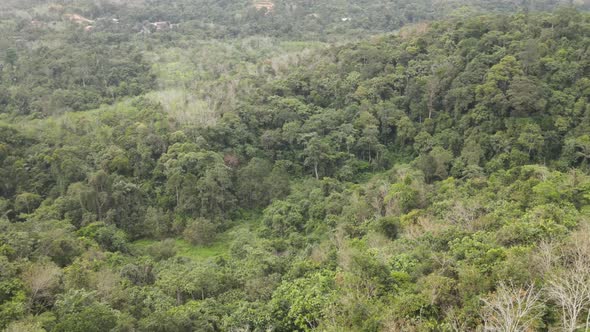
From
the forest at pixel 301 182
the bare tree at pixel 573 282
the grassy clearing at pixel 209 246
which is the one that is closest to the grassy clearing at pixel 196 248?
the grassy clearing at pixel 209 246

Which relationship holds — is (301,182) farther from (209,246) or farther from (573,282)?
(573,282)

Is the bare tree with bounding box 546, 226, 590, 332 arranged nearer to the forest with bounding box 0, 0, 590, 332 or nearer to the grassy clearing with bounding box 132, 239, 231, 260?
the forest with bounding box 0, 0, 590, 332

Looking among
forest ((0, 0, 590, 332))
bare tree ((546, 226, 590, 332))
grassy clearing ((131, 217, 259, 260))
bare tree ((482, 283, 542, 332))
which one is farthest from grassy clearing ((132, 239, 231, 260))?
bare tree ((482, 283, 542, 332))

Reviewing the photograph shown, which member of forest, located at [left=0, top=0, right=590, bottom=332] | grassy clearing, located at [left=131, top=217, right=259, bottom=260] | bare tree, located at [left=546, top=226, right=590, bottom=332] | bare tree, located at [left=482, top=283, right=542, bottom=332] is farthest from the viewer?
grassy clearing, located at [left=131, top=217, right=259, bottom=260]

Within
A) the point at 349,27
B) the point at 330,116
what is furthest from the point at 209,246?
the point at 349,27

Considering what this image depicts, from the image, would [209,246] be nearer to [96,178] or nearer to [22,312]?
[96,178]

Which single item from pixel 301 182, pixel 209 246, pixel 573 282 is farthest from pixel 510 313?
pixel 301 182
